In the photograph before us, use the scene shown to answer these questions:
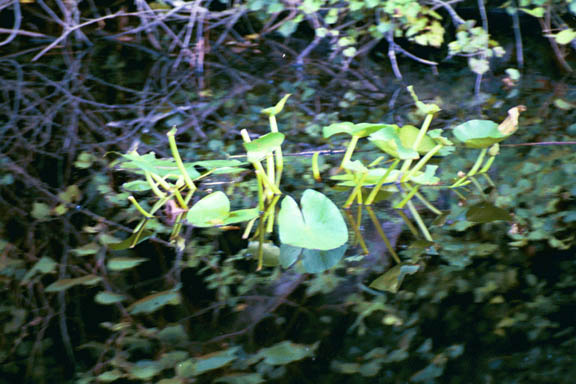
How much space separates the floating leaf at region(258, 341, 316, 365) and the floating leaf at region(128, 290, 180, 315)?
0.18m

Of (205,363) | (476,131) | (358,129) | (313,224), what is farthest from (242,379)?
(476,131)

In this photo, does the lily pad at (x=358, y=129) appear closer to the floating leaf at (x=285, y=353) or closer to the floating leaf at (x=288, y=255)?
the floating leaf at (x=288, y=255)

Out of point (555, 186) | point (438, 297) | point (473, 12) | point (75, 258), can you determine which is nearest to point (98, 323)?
point (75, 258)

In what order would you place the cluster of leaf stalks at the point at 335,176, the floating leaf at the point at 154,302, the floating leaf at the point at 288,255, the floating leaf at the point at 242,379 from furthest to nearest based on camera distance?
the cluster of leaf stalks at the point at 335,176, the floating leaf at the point at 288,255, the floating leaf at the point at 154,302, the floating leaf at the point at 242,379

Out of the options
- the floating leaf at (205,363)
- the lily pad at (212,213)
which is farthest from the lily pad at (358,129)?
the floating leaf at (205,363)

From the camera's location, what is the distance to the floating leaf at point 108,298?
32.7 inches

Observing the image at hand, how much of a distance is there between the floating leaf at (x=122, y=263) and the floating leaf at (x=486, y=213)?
0.58 metres

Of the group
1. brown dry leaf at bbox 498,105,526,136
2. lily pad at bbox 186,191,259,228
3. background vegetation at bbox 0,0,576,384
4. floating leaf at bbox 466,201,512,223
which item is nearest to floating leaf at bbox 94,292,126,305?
background vegetation at bbox 0,0,576,384

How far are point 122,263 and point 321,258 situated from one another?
1.04 ft

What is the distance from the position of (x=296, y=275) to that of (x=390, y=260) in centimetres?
15

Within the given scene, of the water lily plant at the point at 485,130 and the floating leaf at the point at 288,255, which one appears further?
the water lily plant at the point at 485,130

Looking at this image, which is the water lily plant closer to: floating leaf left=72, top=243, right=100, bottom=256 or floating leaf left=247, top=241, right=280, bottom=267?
floating leaf left=247, top=241, right=280, bottom=267

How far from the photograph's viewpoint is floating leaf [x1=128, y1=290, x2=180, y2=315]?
807 mm

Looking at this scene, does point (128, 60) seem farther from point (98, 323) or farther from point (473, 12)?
point (98, 323)
